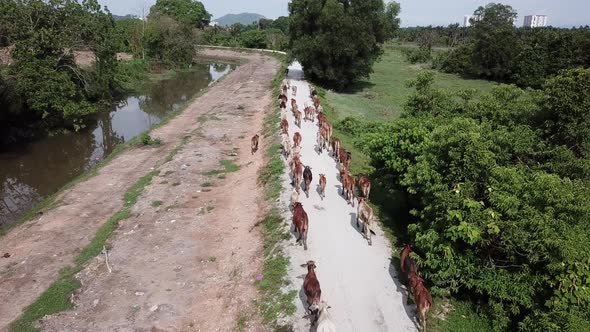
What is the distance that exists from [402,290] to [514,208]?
3.32 metres

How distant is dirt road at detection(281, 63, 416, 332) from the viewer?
9969 millimetres

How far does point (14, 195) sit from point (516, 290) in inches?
836

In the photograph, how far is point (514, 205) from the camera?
10062 mm

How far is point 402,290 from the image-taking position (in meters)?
11.1

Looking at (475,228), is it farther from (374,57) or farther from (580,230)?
(374,57)

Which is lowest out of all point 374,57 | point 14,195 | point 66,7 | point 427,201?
point 14,195

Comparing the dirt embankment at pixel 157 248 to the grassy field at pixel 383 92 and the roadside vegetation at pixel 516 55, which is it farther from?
the roadside vegetation at pixel 516 55

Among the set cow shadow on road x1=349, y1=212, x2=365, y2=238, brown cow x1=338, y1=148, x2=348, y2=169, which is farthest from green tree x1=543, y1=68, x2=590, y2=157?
brown cow x1=338, y1=148, x2=348, y2=169

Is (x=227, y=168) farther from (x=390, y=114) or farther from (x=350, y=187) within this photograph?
(x=390, y=114)

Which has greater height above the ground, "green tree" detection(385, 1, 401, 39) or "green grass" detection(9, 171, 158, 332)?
"green tree" detection(385, 1, 401, 39)

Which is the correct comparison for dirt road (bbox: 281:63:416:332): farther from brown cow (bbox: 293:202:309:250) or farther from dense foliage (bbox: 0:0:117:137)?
dense foliage (bbox: 0:0:117:137)

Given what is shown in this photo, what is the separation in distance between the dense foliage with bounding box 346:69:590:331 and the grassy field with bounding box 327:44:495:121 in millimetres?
19412

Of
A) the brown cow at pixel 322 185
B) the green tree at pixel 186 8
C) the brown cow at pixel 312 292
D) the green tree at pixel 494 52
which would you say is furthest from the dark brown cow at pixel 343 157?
the green tree at pixel 186 8

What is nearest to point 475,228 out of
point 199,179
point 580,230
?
point 580,230
